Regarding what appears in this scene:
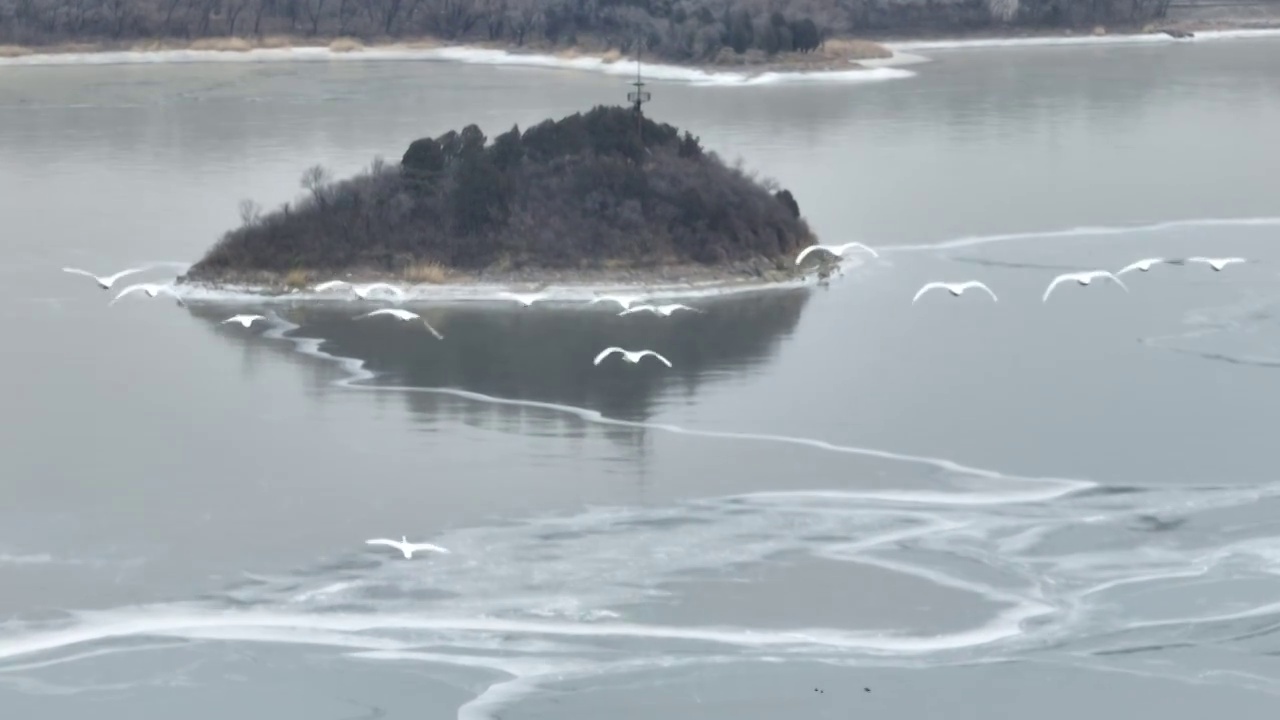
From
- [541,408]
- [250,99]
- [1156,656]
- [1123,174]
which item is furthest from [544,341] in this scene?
[250,99]

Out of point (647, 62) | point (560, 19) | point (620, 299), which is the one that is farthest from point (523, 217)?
point (560, 19)

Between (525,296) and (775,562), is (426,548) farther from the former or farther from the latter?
(525,296)

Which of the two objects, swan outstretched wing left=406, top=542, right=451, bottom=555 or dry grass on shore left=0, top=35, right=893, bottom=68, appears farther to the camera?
dry grass on shore left=0, top=35, right=893, bottom=68

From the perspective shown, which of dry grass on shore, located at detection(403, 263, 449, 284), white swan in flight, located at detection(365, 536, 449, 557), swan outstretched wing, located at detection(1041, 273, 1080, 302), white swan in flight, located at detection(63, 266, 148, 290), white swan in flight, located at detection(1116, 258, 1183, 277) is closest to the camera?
white swan in flight, located at detection(365, 536, 449, 557)

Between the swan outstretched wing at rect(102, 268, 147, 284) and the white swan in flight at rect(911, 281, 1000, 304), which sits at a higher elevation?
the white swan in flight at rect(911, 281, 1000, 304)

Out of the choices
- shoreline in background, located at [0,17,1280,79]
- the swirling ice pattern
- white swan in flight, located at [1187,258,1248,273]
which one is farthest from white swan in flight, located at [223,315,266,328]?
shoreline in background, located at [0,17,1280,79]

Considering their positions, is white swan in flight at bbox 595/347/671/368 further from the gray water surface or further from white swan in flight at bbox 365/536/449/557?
white swan in flight at bbox 365/536/449/557

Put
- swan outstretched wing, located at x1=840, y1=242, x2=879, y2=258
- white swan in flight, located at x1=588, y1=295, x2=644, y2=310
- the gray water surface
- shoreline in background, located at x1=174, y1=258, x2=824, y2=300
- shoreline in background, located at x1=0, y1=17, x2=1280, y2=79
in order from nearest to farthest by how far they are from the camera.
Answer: the gray water surface
white swan in flight, located at x1=588, y1=295, x2=644, y2=310
shoreline in background, located at x1=174, y1=258, x2=824, y2=300
swan outstretched wing, located at x1=840, y1=242, x2=879, y2=258
shoreline in background, located at x1=0, y1=17, x2=1280, y2=79

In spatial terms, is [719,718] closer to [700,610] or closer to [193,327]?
[700,610]
